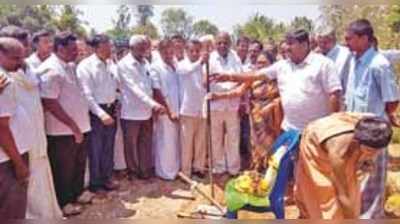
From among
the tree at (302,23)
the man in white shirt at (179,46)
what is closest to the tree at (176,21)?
the man in white shirt at (179,46)

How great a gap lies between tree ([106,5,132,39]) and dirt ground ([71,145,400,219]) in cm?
49

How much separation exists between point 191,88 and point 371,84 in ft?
1.97

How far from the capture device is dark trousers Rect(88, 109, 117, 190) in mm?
2303

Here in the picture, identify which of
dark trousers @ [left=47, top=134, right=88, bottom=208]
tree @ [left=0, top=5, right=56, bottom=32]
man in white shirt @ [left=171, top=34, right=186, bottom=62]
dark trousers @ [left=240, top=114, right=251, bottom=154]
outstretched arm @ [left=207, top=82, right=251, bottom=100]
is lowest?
dark trousers @ [left=47, top=134, right=88, bottom=208]

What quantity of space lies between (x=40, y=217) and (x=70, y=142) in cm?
28

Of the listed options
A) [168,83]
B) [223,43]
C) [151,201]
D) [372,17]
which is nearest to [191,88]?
[168,83]

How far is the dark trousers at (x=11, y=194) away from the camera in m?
2.26

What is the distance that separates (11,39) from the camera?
2.22 meters

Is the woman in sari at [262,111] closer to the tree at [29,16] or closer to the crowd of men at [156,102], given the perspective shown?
the crowd of men at [156,102]

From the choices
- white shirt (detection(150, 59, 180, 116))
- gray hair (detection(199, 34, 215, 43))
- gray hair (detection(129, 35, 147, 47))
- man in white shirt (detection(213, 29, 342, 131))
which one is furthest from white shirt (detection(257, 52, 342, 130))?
Result: gray hair (detection(129, 35, 147, 47))

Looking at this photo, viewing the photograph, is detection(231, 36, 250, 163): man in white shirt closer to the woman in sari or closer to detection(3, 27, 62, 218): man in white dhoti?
the woman in sari

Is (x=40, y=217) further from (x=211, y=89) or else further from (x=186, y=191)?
(x=211, y=89)

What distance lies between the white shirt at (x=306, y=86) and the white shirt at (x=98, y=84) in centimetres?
54

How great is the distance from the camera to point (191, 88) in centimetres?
232
